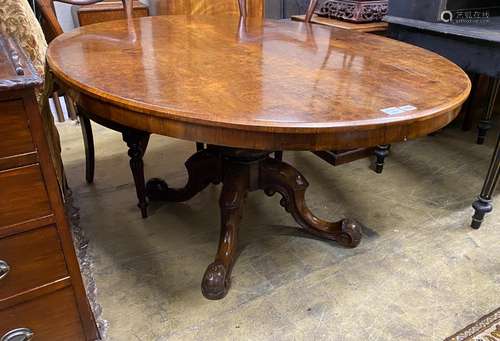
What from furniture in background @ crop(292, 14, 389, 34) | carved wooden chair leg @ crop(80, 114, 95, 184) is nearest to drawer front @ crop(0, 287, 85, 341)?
carved wooden chair leg @ crop(80, 114, 95, 184)

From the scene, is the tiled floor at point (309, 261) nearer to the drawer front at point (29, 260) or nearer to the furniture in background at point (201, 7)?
the drawer front at point (29, 260)

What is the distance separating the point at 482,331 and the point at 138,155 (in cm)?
130

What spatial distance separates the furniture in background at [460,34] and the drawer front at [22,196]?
149cm

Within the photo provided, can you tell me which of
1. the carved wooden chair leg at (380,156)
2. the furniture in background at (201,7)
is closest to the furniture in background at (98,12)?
the furniture in background at (201,7)

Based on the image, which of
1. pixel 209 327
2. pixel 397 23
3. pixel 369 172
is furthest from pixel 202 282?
pixel 397 23

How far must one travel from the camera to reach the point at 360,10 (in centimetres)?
213

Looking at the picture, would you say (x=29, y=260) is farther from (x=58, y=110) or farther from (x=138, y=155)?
(x=58, y=110)

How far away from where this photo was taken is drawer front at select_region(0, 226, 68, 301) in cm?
90

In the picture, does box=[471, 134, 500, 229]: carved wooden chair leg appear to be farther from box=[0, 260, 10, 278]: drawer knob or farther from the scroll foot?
box=[0, 260, 10, 278]: drawer knob

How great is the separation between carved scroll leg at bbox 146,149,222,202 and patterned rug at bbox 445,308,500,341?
3.26 ft

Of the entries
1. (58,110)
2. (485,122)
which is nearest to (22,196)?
(58,110)

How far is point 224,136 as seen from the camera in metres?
0.79

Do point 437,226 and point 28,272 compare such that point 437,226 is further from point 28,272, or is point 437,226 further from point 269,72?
point 28,272

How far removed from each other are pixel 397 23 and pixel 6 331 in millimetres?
1871
